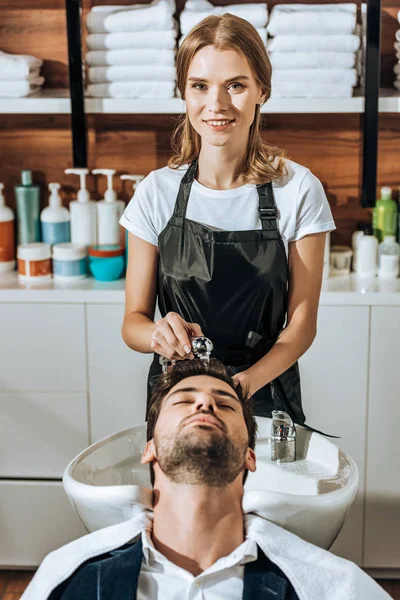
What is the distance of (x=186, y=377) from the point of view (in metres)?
1.58

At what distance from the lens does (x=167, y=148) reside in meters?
2.90

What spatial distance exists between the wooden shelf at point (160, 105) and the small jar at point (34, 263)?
1.38ft

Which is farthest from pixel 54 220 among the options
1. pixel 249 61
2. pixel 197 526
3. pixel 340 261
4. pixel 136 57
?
pixel 197 526

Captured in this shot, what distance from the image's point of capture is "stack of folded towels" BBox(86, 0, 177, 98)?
2549 millimetres

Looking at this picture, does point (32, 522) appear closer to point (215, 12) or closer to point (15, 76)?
point (15, 76)

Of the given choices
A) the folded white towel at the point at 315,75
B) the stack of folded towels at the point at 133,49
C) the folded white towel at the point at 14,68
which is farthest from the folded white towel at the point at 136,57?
the folded white towel at the point at 315,75

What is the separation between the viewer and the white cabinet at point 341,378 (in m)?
2.60

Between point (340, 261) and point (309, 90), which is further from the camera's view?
point (340, 261)

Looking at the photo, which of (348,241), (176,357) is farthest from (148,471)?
(348,241)

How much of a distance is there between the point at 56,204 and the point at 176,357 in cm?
136

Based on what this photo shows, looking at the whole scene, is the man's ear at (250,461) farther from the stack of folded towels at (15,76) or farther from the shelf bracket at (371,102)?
the stack of folded towels at (15,76)

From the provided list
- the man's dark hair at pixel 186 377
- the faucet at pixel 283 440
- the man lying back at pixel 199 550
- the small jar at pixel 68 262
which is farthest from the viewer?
the small jar at pixel 68 262

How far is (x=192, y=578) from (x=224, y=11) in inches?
66.3

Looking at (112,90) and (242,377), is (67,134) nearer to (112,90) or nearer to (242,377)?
(112,90)
